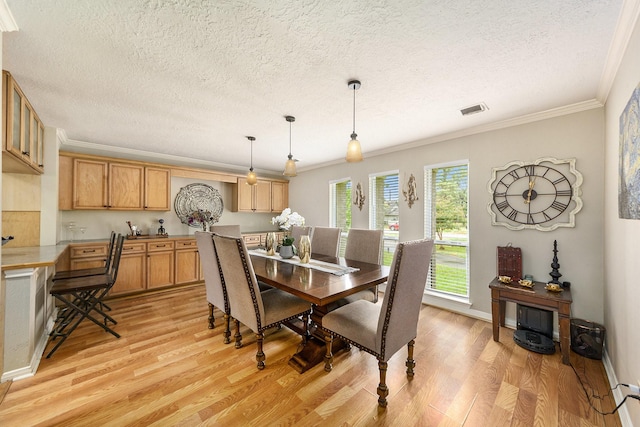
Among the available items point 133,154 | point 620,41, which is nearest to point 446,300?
point 620,41

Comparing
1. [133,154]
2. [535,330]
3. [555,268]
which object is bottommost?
[535,330]

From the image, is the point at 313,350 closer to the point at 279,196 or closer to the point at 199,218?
the point at 199,218

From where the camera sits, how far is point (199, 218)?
471 centimetres

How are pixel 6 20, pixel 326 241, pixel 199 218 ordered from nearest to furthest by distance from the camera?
pixel 6 20 < pixel 326 241 < pixel 199 218

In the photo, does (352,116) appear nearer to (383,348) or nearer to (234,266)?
(234,266)

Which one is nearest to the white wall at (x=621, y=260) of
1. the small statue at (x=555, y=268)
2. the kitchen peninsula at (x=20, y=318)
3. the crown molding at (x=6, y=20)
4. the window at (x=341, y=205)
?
the small statue at (x=555, y=268)

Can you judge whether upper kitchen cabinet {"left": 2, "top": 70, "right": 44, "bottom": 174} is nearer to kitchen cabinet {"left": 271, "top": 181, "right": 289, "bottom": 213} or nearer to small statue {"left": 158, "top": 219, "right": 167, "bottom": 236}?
small statue {"left": 158, "top": 219, "right": 167, "bottom": 236}

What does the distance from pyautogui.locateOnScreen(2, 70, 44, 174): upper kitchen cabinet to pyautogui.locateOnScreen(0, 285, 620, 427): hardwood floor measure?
177cm

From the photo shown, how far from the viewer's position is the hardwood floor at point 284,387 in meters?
1.58

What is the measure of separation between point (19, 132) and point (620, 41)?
4394 mm

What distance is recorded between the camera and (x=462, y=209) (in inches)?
128

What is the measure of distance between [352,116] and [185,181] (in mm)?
3582

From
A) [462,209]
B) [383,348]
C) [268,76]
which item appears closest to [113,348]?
[383,348]

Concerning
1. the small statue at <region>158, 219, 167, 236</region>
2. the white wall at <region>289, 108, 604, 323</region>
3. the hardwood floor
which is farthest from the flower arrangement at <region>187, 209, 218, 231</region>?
the white wall at <region>289, 108, 604, 323</region>
